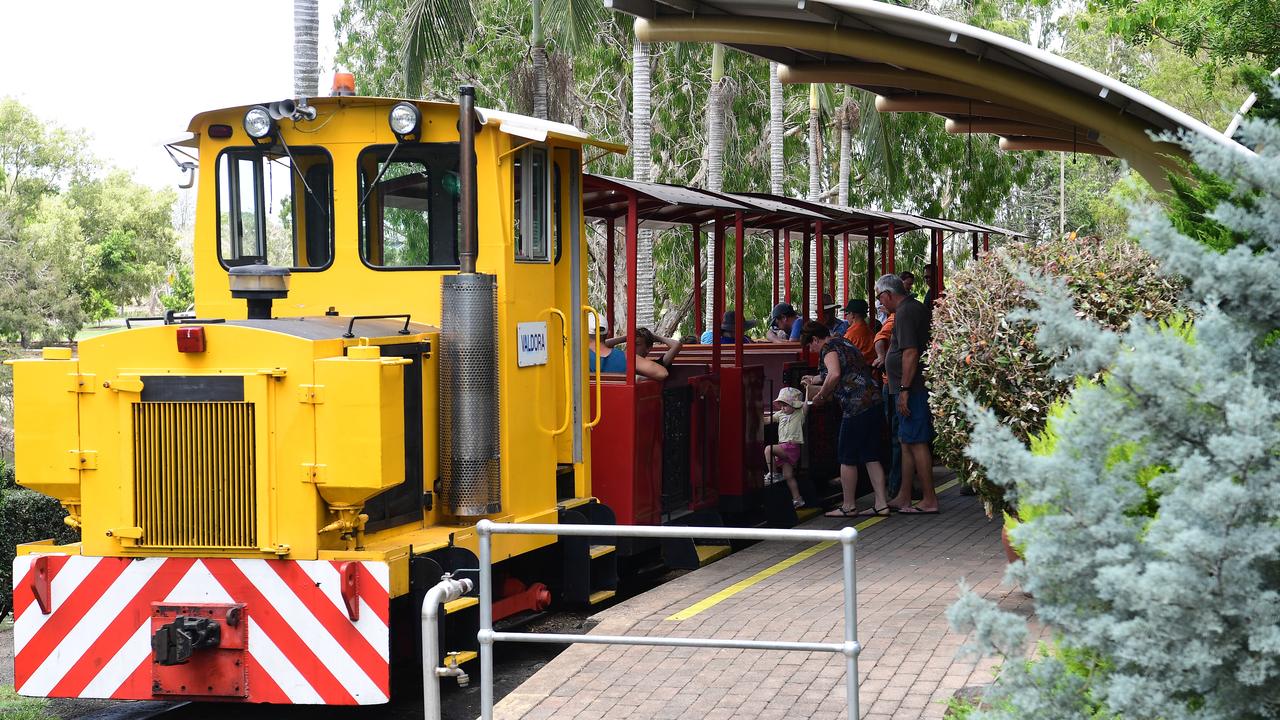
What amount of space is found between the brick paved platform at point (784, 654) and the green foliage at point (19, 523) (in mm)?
5579

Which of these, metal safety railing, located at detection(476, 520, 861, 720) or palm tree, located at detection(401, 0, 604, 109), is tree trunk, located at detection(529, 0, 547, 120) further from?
metal safety railing, located at detection(476, 520, 861, 720)

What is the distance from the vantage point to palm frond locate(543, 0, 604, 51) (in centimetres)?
2198

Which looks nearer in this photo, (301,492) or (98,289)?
(301,492)

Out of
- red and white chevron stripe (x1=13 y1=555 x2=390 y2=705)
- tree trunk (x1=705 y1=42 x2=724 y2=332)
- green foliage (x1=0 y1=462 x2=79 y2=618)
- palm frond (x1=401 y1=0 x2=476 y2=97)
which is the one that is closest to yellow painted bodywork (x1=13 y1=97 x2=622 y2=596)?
red and white chevron stripe (x1=13 y1=555 x2=390 y2=705)

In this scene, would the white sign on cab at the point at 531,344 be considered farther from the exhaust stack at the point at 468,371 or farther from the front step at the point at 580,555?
the front step at the point at 580,555

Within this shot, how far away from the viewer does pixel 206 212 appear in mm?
7961

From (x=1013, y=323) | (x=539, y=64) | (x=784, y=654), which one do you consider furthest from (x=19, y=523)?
(x=539, y=64)

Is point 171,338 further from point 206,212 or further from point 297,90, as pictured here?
point 297,90

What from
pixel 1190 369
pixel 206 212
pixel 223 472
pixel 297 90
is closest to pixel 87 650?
pixel 223 472

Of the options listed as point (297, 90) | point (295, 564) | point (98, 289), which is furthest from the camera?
point (98, 289)

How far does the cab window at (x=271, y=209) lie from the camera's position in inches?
306

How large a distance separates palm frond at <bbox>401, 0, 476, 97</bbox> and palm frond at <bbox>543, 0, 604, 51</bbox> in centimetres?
211

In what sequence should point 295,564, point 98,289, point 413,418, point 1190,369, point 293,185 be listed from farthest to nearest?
point 98,289
point 293,185
point 413,418
point 295,564
point 1190,369

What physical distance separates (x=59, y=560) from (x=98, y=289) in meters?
50.0
